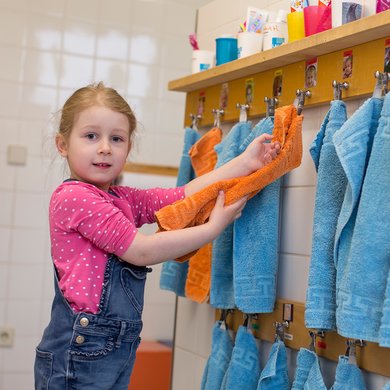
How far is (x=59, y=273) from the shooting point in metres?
1.48

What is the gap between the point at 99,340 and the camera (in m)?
1.41

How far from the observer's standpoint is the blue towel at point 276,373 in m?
1.50

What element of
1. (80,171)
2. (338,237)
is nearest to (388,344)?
(338,237)

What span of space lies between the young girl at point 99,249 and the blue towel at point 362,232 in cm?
24

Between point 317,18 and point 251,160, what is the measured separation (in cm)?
32

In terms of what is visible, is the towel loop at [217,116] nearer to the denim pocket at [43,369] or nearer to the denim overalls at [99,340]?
the denim overalls at [99,340]

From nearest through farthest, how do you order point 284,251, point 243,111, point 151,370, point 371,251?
point 371,251 → point 284,251 → point 243,111 → point 151,370

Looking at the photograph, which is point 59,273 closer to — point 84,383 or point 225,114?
point 84,383

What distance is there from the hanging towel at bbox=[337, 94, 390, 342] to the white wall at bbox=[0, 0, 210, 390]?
1.88 m

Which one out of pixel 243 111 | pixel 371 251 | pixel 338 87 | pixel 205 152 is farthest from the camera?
pixel 205 152

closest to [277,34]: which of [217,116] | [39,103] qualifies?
[217,116]

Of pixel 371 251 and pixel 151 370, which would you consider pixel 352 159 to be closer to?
pixel 371 251

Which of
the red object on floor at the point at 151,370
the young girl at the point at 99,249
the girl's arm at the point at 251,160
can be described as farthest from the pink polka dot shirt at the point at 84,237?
the red object on floor at the point at 151,370

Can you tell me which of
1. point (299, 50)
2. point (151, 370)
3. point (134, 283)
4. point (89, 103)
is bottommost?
point (151, 370)
